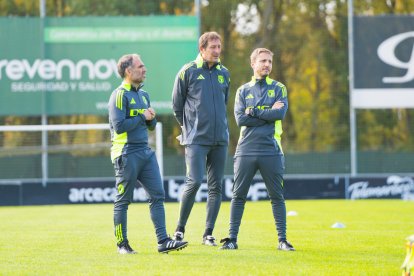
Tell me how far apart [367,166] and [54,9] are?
26.4ft

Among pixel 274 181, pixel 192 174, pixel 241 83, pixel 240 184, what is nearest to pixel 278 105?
pixel 274 181

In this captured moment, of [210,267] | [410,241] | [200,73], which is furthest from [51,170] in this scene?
[410,241]

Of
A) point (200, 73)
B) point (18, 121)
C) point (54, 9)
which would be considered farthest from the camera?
point (54, 9)

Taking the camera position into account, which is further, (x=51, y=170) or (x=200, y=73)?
(x=51, y=170)

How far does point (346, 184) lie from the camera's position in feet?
63.1

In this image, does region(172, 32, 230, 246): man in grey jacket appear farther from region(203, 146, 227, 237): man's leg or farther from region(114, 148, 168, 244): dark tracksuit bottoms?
region(114, 148, 168, 244): dark tracksuit bottoms

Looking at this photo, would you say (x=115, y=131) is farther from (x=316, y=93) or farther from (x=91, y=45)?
(x=316, y=93)

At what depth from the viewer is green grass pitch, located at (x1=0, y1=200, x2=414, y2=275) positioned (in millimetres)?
6895

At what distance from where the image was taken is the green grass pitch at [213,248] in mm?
6895

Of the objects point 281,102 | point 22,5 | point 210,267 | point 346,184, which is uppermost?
point 22,5

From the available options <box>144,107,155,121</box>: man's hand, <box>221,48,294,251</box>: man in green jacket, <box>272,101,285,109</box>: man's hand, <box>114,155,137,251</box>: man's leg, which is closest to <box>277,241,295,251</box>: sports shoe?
<box>221,48,294,251</box>: man in green jacket

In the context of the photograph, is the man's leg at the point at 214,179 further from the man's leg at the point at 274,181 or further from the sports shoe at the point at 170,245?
the sports shoe at the point at 170,245

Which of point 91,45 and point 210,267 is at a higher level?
point 91,45

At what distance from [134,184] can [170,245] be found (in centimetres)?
58
